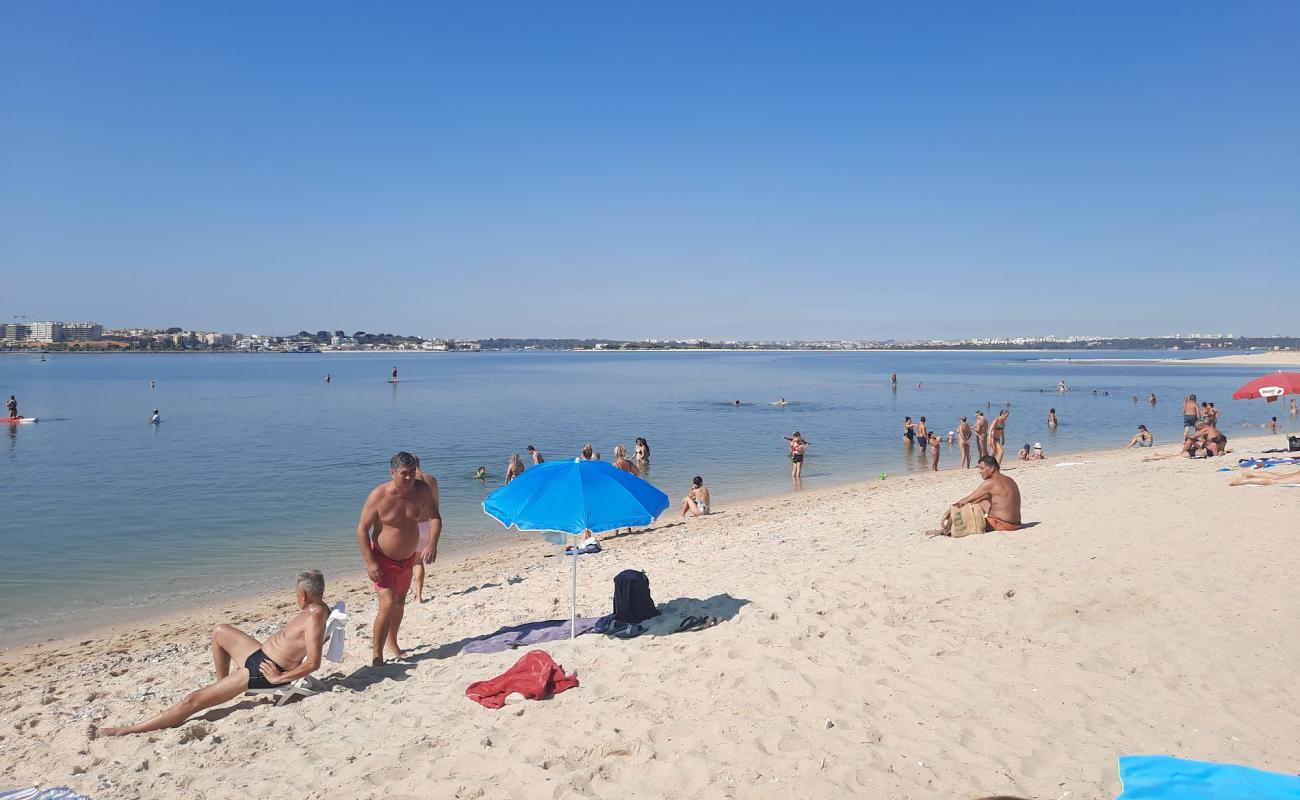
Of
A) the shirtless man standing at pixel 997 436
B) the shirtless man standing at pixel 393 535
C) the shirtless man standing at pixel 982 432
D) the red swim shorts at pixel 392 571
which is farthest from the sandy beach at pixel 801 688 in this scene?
the shirtless man standing at pixel 982 432

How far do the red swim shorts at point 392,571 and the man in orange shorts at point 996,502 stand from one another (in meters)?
6.72

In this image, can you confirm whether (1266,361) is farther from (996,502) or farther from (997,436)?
(996,502)

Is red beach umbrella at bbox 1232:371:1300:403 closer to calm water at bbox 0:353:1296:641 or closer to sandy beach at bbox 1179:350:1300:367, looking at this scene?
calm water at bbox 0:353:1296:641

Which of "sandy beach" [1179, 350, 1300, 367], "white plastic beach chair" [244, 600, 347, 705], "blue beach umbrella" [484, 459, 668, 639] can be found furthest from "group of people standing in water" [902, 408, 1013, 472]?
"sandy beach" [1179, 350, 1300, 367]

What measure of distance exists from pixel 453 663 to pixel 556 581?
3310 millimetres

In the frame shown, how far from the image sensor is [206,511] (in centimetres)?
1789

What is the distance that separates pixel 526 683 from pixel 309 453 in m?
24.9

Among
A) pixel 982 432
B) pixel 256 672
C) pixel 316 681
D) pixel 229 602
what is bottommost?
pixel 229 602

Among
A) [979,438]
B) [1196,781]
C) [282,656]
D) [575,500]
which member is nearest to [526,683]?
[575,500]

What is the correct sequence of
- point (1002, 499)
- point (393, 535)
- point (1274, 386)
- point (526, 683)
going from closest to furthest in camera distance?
point (526, 683)
point (393, 535)
point (1002, 499)
point (1274, 386)

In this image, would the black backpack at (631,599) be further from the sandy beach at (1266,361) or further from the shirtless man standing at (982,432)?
the sandy beach at (1266,361)

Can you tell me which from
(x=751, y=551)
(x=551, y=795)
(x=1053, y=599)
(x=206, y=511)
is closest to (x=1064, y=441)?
(x=751, y=551)

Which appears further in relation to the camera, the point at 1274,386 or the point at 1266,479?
the point at 1274,386

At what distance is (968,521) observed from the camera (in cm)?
984
